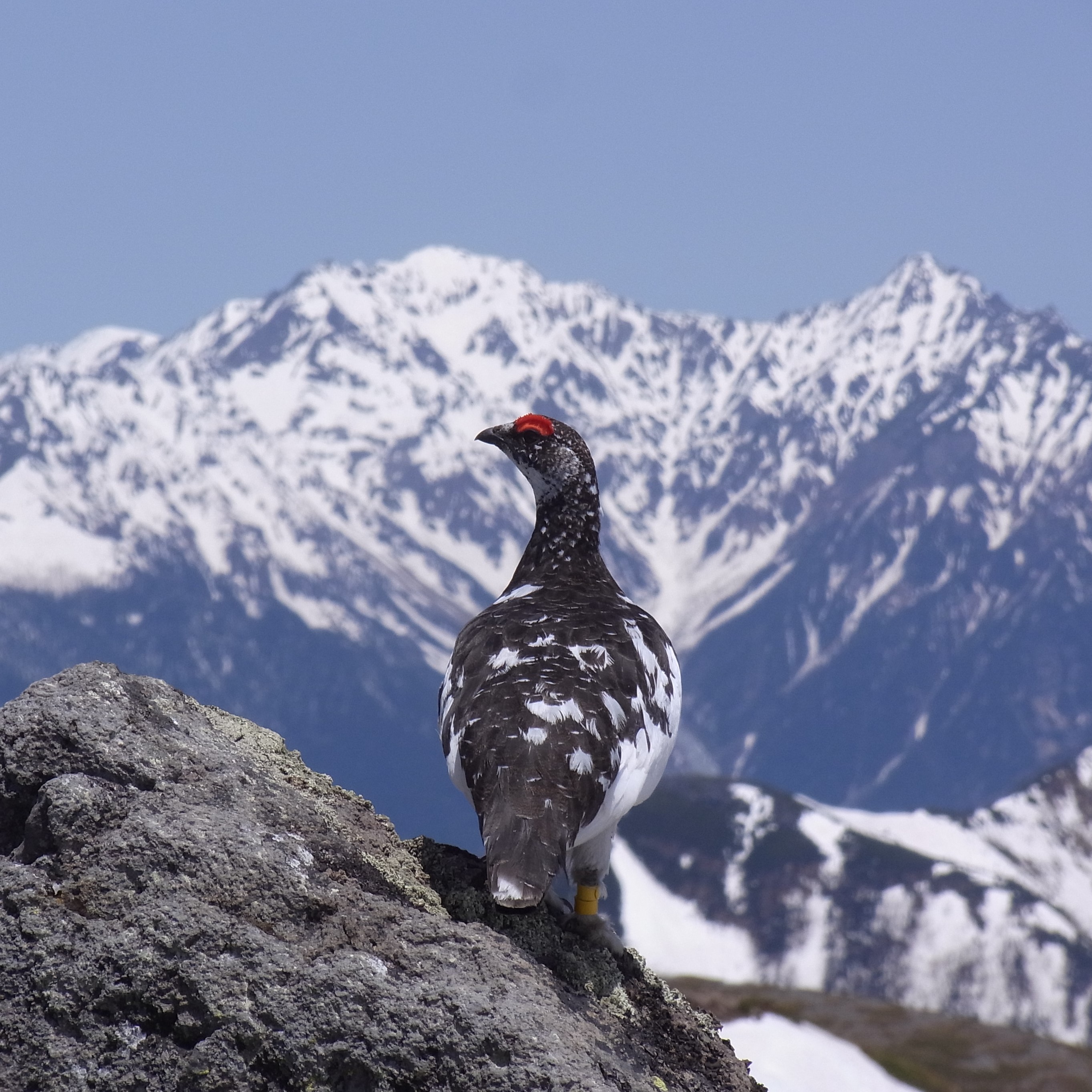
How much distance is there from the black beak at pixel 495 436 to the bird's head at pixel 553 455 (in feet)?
0.07

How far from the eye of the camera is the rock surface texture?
759 cm

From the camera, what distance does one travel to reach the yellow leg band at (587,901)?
403 inches

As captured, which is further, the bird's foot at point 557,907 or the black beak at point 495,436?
the black beak at point 495,436

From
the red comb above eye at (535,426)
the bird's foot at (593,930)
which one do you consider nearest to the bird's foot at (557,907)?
the bird's foot at (593,930)

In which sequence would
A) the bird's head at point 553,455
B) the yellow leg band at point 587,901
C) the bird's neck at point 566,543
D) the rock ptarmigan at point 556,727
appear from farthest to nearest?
the bird's head at point 553,455 < the bird's neck at point 566,543 < the yellow leg band at point 587,901 < the rock ptarmigan at point 556,727

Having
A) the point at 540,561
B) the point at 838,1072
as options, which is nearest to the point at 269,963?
the point at 540,561

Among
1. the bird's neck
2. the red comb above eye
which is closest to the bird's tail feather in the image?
the bird's neck

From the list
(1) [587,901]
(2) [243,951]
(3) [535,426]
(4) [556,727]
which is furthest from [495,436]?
(2) [243,951]

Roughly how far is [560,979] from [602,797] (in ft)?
4.22

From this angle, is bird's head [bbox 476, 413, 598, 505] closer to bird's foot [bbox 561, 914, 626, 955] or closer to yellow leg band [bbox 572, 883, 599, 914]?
yellow leg band [bbox 572, 883, 599, 914]

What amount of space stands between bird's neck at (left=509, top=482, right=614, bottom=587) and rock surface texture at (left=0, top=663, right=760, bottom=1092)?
14.0ft

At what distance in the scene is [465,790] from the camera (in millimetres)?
10328

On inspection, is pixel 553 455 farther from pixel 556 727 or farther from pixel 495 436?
pixel 556 727

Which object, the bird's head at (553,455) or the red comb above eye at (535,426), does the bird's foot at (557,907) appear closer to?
the bird's head at (553,455)
